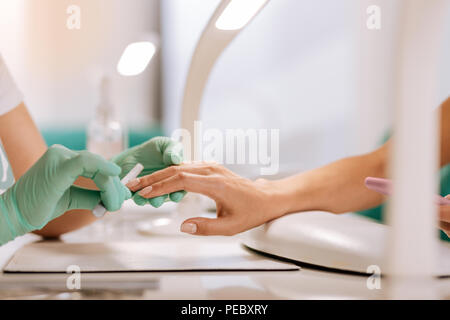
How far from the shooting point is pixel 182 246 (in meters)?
0.47

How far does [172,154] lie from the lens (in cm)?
48

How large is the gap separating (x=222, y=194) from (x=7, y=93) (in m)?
0.31

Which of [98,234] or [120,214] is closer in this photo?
[98,234]

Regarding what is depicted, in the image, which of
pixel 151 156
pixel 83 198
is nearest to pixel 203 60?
pixel 151 156

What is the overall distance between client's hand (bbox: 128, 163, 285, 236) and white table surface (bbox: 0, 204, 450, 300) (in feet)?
0.23

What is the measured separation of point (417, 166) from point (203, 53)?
0.39 m

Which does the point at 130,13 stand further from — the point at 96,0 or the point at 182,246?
the point at 182,246

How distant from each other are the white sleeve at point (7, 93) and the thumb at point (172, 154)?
8.6 inches

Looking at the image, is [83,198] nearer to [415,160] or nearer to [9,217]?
[9,217]

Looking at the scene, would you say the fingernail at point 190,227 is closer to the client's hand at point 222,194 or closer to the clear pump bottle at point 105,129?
the client's hand at point 222,194

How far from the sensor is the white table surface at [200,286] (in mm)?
307

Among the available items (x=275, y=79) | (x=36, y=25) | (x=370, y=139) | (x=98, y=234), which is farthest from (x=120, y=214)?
(x=275, y=79)

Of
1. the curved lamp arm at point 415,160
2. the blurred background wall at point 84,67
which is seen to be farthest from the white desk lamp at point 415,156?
the blurred background wall at point 84,67

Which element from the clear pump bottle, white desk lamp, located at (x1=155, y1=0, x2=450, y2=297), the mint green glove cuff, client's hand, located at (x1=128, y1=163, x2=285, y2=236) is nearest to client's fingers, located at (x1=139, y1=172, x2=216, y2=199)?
client's hand, located at (x1=128, y1=163, x2=285, y2=236)
